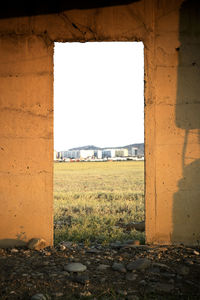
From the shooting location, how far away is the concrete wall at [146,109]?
4660mm

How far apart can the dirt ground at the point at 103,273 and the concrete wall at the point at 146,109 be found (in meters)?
0.42

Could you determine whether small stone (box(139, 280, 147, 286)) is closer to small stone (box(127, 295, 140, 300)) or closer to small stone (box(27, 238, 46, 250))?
small stone (box(127, 295, 140, 300))

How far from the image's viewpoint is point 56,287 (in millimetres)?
3207

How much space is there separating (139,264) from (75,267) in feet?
2.53

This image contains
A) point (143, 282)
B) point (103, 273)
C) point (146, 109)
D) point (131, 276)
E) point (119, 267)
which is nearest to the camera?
point (143, 282)

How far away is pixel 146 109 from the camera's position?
4.68 m

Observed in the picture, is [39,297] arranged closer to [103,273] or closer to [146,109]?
[103,273]

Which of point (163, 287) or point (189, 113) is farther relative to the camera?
point (189, 113)

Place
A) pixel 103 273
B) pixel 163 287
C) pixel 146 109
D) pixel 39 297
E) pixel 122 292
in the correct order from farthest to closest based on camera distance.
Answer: pixel 146 109 < pixel 103 273 < pixel 163 287 < pixel 122 292 < pixel 39 297

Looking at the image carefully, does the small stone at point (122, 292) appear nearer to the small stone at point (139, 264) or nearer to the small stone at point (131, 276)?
the small stone at point (131, 276)

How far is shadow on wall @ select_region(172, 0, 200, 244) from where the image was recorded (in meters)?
4.68

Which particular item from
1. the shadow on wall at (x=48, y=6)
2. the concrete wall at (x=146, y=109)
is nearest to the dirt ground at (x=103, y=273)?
the concrete wall at (x=146, y=109)

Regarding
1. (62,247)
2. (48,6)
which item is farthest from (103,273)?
(48,6)

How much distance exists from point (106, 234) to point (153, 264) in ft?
6.02
